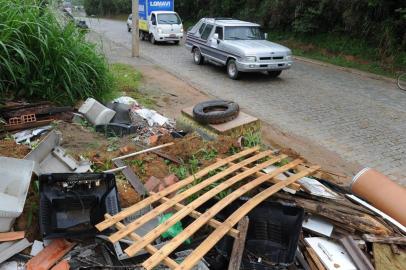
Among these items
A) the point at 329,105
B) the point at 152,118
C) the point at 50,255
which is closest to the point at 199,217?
the point at 50,255

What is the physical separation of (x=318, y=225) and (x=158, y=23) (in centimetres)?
1870

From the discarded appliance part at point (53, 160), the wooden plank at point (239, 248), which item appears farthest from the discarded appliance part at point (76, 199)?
the wooden plank at point (239, 248)

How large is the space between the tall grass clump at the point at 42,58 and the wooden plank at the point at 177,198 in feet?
12.8

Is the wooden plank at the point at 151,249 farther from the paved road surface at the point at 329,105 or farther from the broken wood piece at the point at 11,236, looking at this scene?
the paved road surface at the point at 329,105

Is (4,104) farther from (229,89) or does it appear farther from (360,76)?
(360,76)

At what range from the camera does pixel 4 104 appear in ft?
21.3

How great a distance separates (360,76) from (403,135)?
6554 mm

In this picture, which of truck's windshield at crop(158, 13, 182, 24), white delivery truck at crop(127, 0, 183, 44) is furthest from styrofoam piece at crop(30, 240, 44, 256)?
truck's windshield at crop(158, 13, 182, 24)

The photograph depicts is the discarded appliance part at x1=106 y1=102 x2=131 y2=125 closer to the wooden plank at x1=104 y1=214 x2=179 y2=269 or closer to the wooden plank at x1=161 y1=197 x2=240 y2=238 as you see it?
the wooden plank at x1=161 y1=197 x2=240 y2=238

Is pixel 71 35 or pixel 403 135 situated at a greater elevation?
pixel 71 35

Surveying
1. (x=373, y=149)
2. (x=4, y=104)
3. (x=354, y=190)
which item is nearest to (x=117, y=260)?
(x=354, y=190)

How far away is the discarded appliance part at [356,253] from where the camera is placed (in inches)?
150

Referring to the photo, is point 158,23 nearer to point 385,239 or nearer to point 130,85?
point 130,85

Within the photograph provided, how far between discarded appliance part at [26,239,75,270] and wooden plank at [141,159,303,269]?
1.06m
